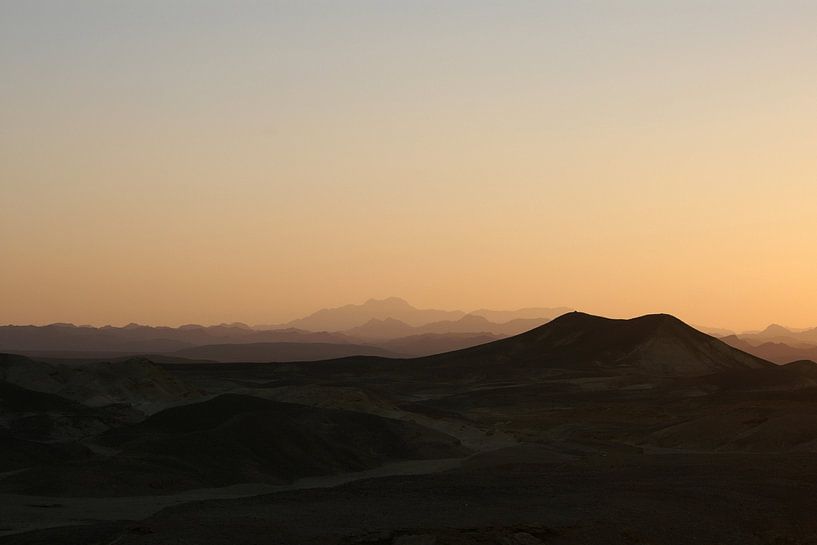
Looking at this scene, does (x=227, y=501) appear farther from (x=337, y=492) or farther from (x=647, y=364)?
(x=647, y=364)

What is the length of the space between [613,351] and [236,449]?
227ft

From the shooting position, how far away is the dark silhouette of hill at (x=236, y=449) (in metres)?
34.5

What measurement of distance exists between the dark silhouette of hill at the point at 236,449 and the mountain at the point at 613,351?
4947 centimetres

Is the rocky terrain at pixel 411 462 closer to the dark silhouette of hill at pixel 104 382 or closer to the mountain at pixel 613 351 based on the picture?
the dark silhouette of hill at pixel 104 382

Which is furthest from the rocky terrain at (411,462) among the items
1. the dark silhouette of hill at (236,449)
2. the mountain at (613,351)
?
the mountain at (613,351)

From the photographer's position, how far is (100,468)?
3522 centimetres

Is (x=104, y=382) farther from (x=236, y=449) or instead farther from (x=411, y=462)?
(x=236, y=449)

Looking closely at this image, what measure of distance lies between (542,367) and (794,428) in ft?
179

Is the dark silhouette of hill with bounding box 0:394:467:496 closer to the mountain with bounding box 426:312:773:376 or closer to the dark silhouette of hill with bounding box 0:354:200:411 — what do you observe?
the dark silhouette of hill with bounding box 0:354:200:411

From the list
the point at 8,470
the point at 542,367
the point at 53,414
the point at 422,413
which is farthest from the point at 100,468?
the point at 542,367

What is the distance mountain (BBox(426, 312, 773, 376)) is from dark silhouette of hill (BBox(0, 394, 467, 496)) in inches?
1948

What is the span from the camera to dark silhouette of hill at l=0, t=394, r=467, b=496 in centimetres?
3453

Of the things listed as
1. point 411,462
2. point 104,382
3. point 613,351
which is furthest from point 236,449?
point 613,351

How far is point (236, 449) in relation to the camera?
133ft
